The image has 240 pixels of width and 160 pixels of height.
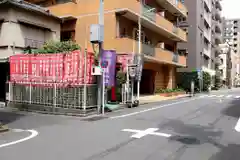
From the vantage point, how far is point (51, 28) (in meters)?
20.4

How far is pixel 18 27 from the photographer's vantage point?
17875 mm

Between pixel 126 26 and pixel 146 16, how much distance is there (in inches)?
73.5

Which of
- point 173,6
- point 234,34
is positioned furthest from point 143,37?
point 234,34

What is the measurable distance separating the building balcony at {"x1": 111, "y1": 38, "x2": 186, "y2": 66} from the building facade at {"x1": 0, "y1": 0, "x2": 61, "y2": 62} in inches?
219

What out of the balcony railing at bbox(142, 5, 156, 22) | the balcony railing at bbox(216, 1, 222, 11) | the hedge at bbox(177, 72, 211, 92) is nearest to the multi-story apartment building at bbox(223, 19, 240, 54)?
the balcony railing at bbox(216, 1, 222, 11)

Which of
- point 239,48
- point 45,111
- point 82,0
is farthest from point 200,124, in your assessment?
point 239,48

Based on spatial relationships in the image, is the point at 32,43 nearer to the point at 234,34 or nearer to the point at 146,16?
the point at 146,16

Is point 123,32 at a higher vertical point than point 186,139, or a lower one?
higher

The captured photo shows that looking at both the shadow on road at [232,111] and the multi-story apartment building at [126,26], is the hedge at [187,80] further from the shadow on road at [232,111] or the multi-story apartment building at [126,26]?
the shadow on road at [232,111]

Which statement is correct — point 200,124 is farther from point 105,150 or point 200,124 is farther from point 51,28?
point 51,28

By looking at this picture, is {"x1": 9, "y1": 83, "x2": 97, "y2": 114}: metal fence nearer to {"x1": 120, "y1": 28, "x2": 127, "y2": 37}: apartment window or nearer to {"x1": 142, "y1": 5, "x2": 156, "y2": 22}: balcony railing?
{"x1": 120, "y1": 28, "x2": 127, "y2": 37}: apartment window

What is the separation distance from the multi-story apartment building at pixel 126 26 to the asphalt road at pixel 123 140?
10440 mm

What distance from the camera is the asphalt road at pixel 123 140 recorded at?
6.16 meters

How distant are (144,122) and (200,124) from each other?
2174 millimetres
